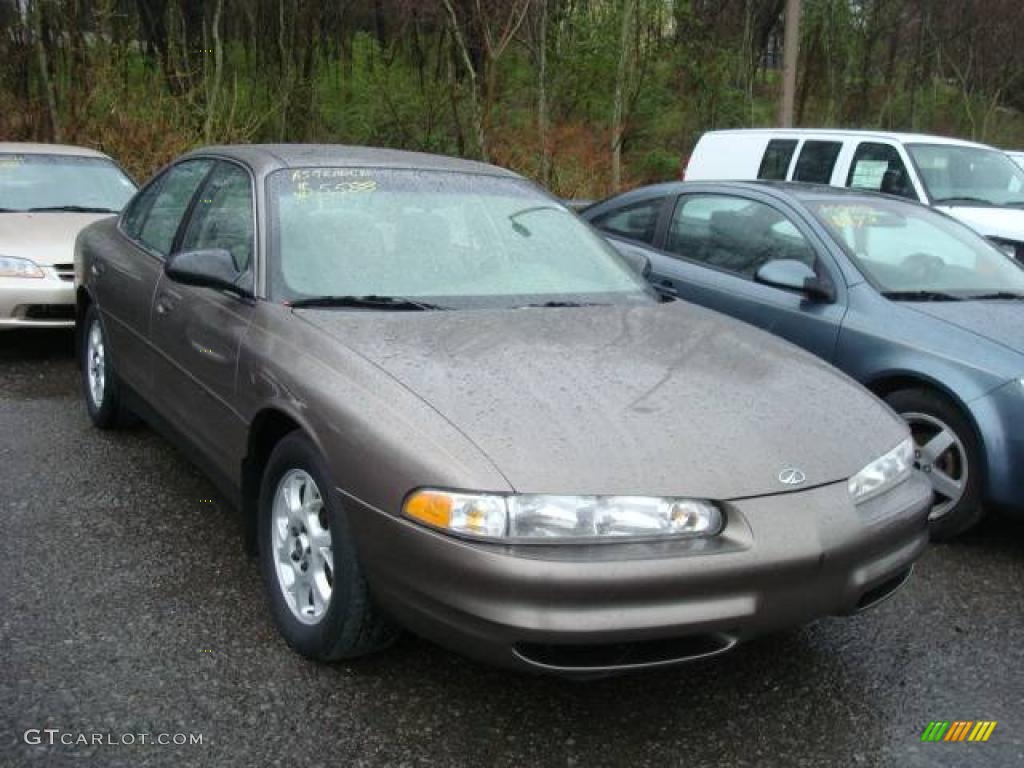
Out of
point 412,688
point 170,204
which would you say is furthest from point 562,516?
point 170,204

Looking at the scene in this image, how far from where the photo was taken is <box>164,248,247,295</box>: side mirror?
11.1 ft

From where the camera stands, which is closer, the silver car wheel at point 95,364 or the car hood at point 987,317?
the car hood at point 987,317

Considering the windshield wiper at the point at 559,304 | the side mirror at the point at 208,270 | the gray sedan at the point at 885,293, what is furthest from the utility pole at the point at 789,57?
the side mirror at the point at 208,270

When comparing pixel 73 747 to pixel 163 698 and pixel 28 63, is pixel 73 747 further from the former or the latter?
pixel 28 63

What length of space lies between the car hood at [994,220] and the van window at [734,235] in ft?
11.6

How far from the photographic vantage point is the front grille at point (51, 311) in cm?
650

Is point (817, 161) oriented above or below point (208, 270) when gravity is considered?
below

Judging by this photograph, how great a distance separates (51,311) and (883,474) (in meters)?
5.52

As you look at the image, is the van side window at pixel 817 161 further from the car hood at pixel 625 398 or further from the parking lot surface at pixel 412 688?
the car hood at pixel 625 398

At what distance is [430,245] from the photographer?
367cm

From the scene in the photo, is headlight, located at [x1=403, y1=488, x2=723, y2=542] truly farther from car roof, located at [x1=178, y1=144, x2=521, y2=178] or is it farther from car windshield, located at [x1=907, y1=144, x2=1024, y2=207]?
car windshield, located at [x1=907, y1=144, x2=1024, y2=207]

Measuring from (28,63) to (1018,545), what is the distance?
15.3 meters

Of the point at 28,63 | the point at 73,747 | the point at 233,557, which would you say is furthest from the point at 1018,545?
the point at 28,63

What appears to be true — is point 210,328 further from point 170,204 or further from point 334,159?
point 170,204
